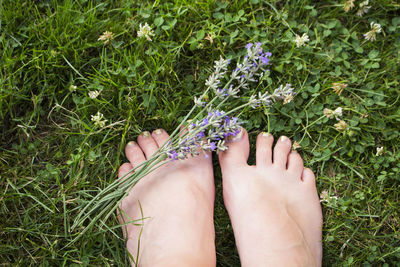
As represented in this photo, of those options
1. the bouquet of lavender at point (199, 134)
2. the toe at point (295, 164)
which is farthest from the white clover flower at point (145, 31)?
the toe at point (295, 164)

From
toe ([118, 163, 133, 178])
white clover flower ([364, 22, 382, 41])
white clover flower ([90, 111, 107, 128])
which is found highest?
white clover flower ([90, 111, 107, 128])

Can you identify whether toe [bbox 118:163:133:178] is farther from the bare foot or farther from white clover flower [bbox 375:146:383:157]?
white clover flower [bbox 375:146:383:157]

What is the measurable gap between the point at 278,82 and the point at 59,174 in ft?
4.70

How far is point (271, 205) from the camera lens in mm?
2174

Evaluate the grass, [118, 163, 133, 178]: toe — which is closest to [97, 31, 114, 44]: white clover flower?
the grass

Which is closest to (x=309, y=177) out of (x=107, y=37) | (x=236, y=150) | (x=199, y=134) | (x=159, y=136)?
(x=236, y=150)

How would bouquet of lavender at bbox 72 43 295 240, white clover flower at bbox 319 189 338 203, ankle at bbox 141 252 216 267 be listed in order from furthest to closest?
white clover flower at bbox 319 189 338 203 → ankle at bbox 141 252 216 267 → bouquet of lavender at bbox 72 43 295 240

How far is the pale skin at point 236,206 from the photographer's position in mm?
2082

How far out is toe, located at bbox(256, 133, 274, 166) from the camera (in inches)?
87.1

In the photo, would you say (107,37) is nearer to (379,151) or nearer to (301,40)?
(301,40)

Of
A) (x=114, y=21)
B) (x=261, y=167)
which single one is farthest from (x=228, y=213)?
(x=114, y=21)

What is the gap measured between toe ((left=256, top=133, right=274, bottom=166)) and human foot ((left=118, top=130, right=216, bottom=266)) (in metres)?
0.31

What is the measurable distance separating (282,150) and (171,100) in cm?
75

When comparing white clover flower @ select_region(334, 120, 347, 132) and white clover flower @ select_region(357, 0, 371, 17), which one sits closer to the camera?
white clover flower @ select_region(334, 120, 347, 132)
